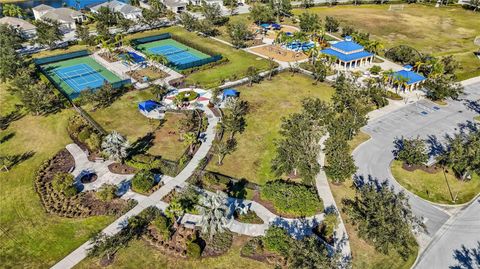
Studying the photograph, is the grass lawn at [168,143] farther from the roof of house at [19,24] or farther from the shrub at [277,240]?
the roof of house at [19,24]

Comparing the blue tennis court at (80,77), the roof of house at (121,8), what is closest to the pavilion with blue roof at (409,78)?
the blue tennis court at (80,77)

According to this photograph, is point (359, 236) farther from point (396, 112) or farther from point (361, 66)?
point (361, 66)

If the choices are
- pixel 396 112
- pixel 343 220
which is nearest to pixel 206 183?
pixel 343 220

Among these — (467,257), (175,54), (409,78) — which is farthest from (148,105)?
(409,78)

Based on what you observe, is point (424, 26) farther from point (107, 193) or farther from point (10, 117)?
point (10, 117)

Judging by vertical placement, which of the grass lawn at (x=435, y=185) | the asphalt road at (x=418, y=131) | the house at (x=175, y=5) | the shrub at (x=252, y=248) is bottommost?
the grass lawn at (x=435, y=185)

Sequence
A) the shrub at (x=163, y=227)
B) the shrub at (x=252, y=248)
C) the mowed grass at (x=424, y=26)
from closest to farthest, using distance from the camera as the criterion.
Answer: the shrub at (x=252, y=248)
the shrub at (x=163, y=227)
the mowed grass at (x=424, y=26)
